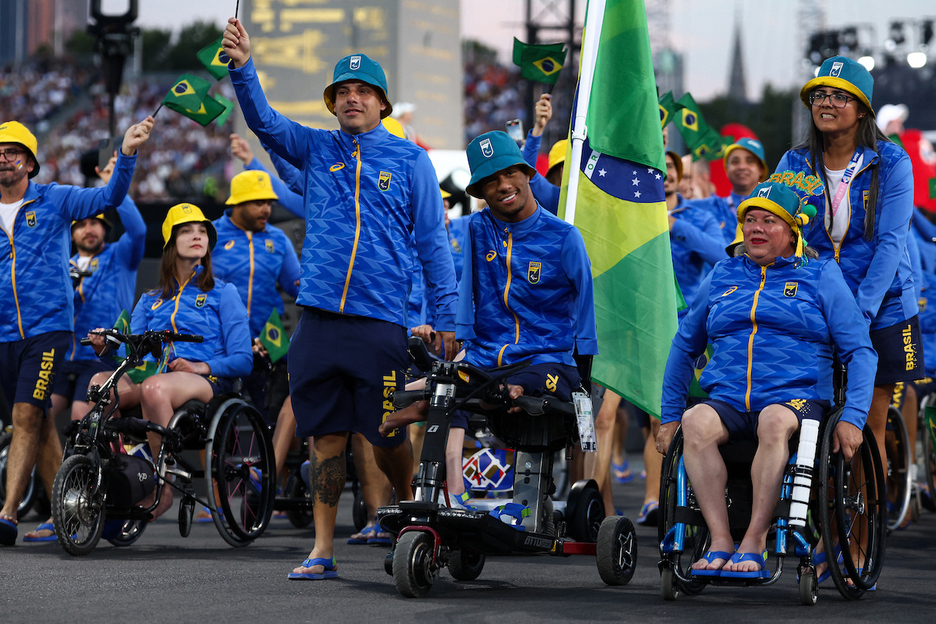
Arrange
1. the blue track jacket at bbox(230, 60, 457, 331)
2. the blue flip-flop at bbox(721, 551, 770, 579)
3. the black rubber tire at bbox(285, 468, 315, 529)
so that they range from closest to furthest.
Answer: the blue flip-flop at bbox(721, 551, 770, 579) → the blue track jacket at bbox(230, 60, 457, 331) → the black rubber tire at bbox(285, 468, 315, 529)

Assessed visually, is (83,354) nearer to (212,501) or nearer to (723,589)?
(212,501)

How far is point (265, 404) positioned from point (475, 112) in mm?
40174

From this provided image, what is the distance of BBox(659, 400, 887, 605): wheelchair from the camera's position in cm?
475

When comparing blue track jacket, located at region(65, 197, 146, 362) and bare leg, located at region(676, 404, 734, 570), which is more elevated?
blue track jacket, located at region(65, 197, 146, 362)

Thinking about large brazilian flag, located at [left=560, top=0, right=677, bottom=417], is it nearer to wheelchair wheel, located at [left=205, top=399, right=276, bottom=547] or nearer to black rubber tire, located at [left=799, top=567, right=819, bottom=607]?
black rubber tire, located at [left=799, top=567, right=819, bottom=607]

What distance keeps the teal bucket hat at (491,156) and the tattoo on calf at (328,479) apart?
132 centimetres

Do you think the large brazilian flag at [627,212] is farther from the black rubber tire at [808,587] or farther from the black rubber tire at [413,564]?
the black rubber tire at [413,564]

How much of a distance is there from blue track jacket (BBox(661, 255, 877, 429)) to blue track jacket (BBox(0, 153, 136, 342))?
3428 millimetres

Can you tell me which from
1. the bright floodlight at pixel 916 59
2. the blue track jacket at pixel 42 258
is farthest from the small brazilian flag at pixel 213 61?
the bright floodlight at pixel 916 59

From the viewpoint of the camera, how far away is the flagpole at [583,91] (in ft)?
22.7

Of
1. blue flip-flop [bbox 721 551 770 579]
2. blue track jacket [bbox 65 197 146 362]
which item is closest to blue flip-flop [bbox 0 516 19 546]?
blue track jacket [bbox 65 197 146 362]

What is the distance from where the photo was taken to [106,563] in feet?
20.1

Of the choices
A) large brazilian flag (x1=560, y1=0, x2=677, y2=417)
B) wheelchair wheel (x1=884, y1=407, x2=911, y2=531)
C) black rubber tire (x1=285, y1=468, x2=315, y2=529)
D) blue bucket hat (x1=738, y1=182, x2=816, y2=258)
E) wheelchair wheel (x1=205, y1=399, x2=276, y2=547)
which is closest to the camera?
blue bucket hat (x1=738, y1=182, x2=816, y2=258)

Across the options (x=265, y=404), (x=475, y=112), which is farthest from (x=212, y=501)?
(x=475, y=112)
